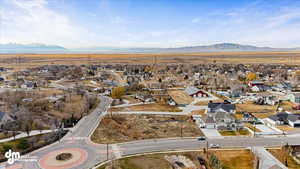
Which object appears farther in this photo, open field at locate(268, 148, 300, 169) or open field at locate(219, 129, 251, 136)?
open field at locate(219, 129, 251, 136)

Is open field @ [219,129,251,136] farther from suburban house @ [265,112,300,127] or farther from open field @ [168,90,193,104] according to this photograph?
open field @ [168,90,193,104]

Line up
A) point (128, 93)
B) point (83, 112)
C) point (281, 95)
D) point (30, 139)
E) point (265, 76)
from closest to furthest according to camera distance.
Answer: point (30, 139), point (83, 112), point (281, 95), point (128, 93), point (265, 76)

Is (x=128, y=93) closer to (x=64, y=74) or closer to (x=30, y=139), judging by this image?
(x=30, y=139)

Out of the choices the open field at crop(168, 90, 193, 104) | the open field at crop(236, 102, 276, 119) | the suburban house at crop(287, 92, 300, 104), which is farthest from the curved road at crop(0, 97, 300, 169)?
the open field at crop(168, 90, 193, 104)

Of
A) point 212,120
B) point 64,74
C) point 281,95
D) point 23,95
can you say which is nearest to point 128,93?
point 23,95

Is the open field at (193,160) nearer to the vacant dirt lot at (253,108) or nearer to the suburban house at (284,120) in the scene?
the suburban house at (284,120)

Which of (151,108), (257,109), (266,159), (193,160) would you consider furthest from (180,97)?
(266,159)
